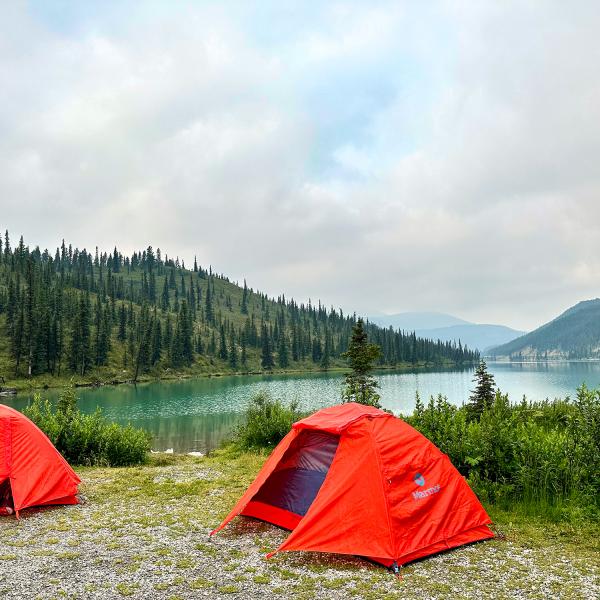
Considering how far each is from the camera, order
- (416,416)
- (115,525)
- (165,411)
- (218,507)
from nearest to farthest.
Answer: (115,525) < (218,507) < (416,416) < (165,411)

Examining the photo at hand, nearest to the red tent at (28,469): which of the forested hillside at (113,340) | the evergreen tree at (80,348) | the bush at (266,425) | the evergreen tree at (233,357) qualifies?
the bush at (266,425)

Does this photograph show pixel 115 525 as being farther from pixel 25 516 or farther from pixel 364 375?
pixel 364 375

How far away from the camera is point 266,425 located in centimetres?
2019

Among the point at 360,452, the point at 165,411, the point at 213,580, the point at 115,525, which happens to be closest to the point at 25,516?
the point at 115,525

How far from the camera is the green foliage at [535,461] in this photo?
394 inches

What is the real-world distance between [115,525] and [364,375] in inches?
799

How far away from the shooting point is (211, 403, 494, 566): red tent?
802cm

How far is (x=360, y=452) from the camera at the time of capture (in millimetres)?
8742

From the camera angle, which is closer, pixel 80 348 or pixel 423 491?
pixel 423 491

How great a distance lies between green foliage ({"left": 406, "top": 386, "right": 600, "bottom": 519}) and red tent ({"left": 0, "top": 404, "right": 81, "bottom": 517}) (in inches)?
357

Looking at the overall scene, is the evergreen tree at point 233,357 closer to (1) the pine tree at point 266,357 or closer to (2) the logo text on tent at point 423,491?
(1) the pine tree at point 266,357

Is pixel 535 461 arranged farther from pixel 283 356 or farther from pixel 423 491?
pixel 283 356

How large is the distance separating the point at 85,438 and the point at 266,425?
6901 mm

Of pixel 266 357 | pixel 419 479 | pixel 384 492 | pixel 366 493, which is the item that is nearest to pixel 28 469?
pixel 366 493
